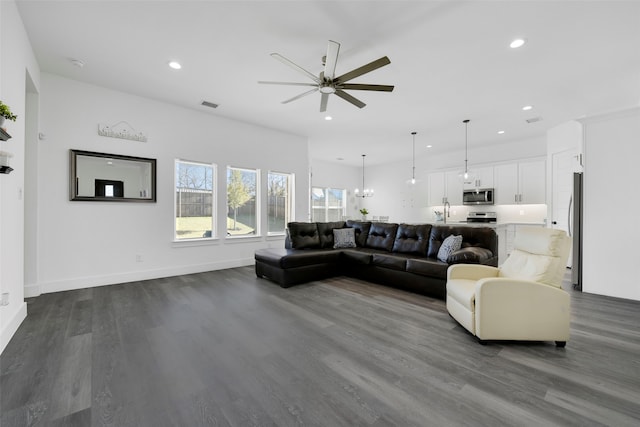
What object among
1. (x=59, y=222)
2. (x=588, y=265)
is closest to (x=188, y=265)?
(x=59, y=222)

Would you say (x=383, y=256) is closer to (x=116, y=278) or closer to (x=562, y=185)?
(x=116, y=278)

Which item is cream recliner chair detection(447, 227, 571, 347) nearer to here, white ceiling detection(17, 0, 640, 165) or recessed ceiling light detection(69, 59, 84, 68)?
white ceiling detection(17, 0, 640, 165)

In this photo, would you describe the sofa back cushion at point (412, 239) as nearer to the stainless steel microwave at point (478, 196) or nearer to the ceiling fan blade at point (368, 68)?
the ceiling fan blade at point (368, 68)

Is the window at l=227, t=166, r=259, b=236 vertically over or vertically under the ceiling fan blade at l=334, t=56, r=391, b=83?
under

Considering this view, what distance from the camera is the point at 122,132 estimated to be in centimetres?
432

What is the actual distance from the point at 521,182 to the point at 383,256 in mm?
5128

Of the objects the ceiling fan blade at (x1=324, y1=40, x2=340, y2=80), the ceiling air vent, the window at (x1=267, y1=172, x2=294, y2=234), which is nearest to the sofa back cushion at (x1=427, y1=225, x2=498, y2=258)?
the ceiling fan blade at (x1=324, y1=40, x2=340, y2=80)

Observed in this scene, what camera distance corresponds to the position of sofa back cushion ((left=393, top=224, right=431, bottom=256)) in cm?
441

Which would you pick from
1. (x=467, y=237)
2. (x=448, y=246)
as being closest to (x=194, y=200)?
(x=448, y=246)

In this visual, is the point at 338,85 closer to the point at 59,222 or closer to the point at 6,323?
the point at 6,323

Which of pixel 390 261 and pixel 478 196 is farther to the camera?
pixel 478 196

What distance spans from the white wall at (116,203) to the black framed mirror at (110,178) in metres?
0.10

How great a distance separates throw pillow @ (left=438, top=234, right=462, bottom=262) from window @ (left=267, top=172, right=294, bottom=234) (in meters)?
3.70

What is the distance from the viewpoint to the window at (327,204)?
9.72 m
